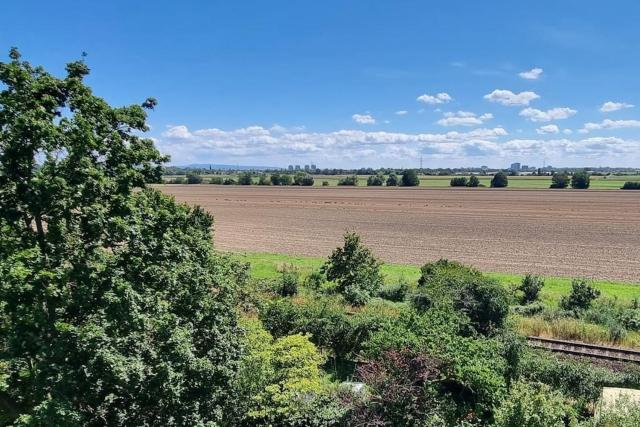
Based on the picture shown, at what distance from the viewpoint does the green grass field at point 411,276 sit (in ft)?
106

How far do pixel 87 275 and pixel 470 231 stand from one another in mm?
65467

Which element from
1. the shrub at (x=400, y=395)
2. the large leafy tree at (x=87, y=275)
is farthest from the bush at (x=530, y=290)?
the large leafy tree at (x=87, y=275)

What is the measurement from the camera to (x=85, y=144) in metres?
9.25

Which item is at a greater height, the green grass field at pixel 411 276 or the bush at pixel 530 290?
the bush at pixel 530 290

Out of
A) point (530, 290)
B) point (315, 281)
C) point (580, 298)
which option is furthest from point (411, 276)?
point (580, 298)

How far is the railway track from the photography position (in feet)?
63.3

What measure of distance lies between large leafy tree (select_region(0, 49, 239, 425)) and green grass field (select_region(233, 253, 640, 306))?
2567 centimetres

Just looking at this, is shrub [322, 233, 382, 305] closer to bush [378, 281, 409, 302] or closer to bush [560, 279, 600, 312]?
bush [378, 281, 409, 302]

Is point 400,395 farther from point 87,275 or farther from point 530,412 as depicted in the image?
point 87,275

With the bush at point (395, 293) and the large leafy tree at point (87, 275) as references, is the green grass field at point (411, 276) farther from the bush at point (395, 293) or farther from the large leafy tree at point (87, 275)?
the large leafy tree at point (87, 275)

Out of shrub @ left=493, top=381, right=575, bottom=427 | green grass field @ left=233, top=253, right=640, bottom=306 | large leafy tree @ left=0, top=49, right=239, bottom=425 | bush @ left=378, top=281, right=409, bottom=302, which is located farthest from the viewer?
green grass field @ left=233, top=253, right=640, bottom=306

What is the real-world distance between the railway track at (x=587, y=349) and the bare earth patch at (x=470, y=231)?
22.0 meters

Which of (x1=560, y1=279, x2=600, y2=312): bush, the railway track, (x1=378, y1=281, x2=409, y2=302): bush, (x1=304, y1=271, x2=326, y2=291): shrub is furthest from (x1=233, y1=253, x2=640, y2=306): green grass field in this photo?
the railway track

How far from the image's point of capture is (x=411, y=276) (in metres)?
39.1
